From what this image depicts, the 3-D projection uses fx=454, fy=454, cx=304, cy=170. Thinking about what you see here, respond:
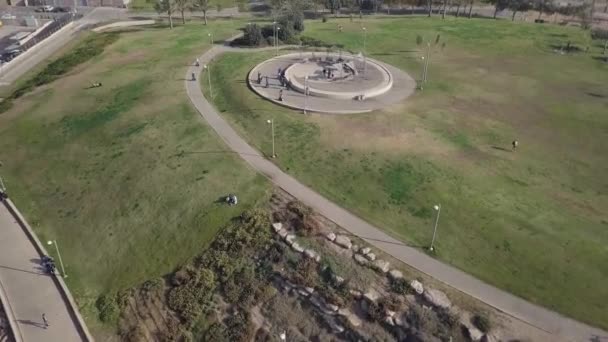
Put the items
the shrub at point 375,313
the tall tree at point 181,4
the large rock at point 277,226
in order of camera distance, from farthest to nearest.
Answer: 1. the tall tree at point 181,4
2. the large rock at point 277,226
3. the shrub at point 375,313

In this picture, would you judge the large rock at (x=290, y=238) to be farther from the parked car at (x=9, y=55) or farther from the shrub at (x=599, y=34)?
the shrub at (x=599, y=34)

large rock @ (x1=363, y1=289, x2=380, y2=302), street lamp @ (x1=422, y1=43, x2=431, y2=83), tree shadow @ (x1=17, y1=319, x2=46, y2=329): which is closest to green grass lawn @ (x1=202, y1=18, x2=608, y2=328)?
street lamp @ (x1=422, y1=43, x2=431, y2=83)

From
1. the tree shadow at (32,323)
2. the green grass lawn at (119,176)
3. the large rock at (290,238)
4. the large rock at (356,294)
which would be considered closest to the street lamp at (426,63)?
the green grass lawn at (119,176)

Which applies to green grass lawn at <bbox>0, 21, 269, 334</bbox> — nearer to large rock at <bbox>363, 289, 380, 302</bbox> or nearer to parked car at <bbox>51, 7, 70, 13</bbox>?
large rock at <bbox>363, 289, 380, 302</bbox>

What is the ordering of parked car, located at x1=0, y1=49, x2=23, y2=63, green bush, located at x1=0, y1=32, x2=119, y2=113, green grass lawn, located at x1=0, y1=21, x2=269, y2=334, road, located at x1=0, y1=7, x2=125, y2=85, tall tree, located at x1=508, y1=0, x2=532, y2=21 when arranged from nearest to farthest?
green grass lawn, located at x1=0, y1=21, x2=269, y2=334 < green bush, located at x1=0, y1=32, x2=119, y2=113 < road, located at x1=0, y1=7, x2=125, y2=85 < parked car, located at x1=0, y1=49, x2=23, y2=63 < tall tree, located at x1=508, y1=0, x2=532, y2=21

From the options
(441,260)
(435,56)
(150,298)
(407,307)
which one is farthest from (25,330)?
(435,56)

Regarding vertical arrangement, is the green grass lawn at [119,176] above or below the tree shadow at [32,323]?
above

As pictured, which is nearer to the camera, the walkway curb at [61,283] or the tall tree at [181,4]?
the walkway curb at [61,283]
